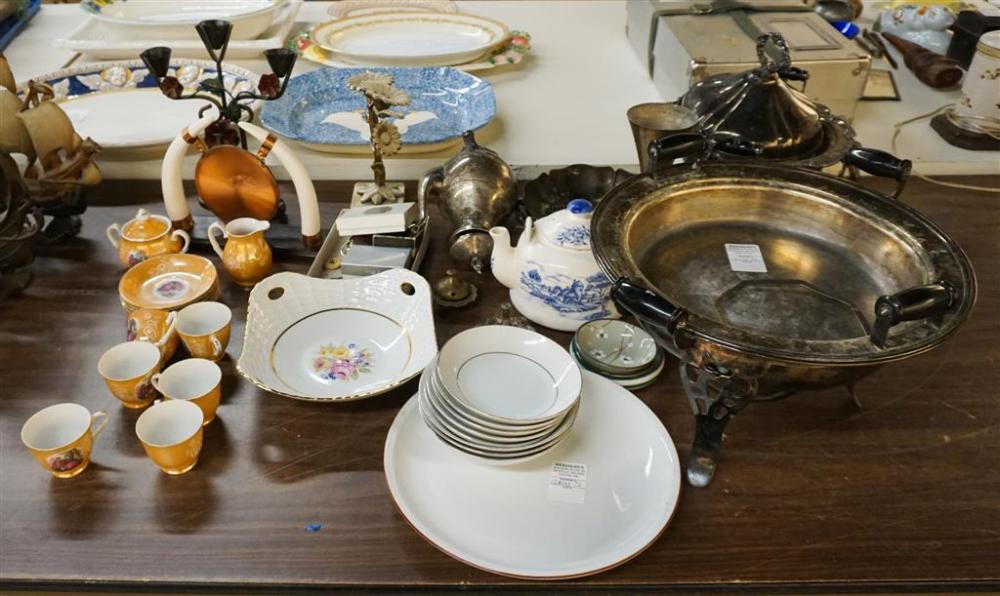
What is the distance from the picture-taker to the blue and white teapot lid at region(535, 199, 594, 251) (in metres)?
0.96

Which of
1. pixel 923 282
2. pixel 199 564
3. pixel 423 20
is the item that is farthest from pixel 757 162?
pixel 423 20

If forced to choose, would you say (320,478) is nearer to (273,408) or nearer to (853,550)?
(273,408)

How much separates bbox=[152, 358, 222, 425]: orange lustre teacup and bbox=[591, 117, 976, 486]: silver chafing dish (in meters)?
0.47

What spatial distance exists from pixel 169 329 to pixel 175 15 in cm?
120

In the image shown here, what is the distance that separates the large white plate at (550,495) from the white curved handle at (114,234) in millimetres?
589

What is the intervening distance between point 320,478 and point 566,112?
1.01 metres

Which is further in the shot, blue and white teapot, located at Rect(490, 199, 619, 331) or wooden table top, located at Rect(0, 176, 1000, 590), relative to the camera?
blue and white teapot, located at Rect(490, 199, 619, 331)

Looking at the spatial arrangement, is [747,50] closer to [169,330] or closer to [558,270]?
[558,270]

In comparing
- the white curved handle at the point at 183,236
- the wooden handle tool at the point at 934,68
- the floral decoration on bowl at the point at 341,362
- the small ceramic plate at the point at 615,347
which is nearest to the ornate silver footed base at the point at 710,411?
the small ceramic plate at the point at 615,347

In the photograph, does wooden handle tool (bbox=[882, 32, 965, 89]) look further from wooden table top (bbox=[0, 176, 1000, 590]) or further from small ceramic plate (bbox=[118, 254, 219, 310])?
small ceramic plate (bbox=[118, 254, 219, 310])

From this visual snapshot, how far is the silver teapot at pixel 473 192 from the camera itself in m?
1.11

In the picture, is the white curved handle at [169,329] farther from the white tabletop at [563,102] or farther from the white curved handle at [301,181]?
the white tabletop at [563,102]

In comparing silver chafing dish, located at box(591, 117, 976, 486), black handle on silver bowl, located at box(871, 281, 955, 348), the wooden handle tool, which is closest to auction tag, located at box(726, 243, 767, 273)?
silver chafing dish, located at box(591, 117, 976, 486)

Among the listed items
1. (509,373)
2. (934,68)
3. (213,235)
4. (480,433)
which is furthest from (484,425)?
(934,68)
